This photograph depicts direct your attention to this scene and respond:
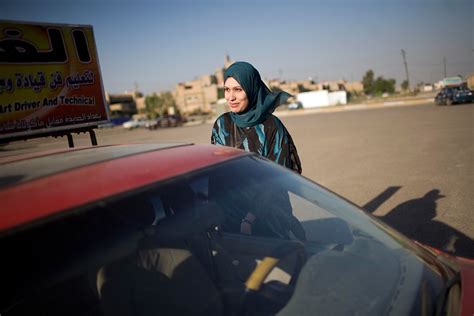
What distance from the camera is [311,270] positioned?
1.53m

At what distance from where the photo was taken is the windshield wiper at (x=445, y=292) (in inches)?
47.1

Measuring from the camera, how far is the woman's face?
267 cm

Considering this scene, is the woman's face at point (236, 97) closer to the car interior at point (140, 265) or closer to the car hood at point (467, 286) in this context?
the car interior at point (140, 265)

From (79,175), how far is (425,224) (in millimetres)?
4056

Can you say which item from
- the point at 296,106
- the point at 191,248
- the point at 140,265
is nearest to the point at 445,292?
the point at 191,248

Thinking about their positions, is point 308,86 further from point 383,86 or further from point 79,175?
point 79,175

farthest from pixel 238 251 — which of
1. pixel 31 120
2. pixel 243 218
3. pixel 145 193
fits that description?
pixel 31 120

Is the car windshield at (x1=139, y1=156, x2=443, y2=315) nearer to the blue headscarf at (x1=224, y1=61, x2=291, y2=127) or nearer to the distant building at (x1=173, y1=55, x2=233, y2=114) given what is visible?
the blue headscarf at (x1=224, y1=61, x2=291, y2=127)

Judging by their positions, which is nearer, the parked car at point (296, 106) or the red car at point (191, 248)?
the red car at point (191, 248)

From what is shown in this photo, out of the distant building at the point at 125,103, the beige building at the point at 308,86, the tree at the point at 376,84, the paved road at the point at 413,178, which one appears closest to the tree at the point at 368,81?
the tree at the point at 376,84

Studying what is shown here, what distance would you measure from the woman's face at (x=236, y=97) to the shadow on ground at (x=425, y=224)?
127cm

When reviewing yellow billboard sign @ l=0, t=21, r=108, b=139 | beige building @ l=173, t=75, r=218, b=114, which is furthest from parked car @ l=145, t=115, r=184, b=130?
beige building @ l=173, t=75, r=218, b=114

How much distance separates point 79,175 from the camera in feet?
4.02

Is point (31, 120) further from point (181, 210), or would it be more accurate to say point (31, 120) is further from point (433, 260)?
Answer: point (433, 260)
